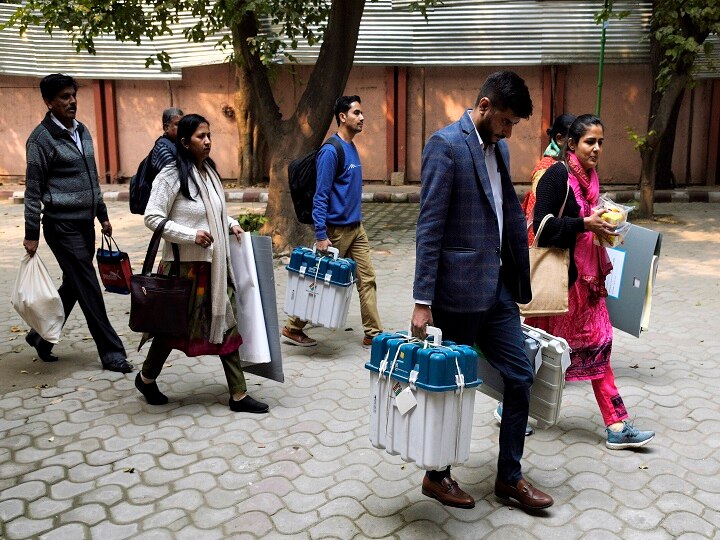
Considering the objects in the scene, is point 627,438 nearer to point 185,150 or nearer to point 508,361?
point 508,361

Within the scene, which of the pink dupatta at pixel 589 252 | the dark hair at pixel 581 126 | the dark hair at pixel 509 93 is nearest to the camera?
the dark hair at pixel 509 93

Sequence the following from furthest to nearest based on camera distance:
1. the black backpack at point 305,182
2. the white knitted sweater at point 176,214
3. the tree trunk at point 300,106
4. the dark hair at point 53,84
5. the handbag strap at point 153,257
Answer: the tree trunk at point 300,106, the black backpack at point 305,182, the dark hair at point 53,84, the handbag strap at point 153,257, the white knitted sweater at point 176,214

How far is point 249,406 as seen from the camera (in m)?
5.48

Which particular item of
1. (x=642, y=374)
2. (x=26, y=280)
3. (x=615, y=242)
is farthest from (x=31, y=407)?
(x=642, y=374)

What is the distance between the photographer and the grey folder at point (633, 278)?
5367 mm

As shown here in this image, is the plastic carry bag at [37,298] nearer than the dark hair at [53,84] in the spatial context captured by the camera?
No

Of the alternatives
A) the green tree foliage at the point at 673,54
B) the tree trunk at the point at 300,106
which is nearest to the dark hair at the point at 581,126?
the tree trunk at the point at 300,106

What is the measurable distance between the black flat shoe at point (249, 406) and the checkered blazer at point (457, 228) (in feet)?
6.37

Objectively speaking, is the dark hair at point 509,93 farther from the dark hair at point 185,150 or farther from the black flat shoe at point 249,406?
the black flat shoe at point 249,406

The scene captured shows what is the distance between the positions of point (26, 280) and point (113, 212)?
351 inches

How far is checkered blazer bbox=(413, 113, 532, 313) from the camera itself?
3.84m

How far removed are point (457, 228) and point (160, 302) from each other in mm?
2090

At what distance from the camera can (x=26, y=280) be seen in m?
6.17

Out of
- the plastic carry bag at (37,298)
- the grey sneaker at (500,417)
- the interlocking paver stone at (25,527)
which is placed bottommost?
the interlocking paver stone at (25,527)
